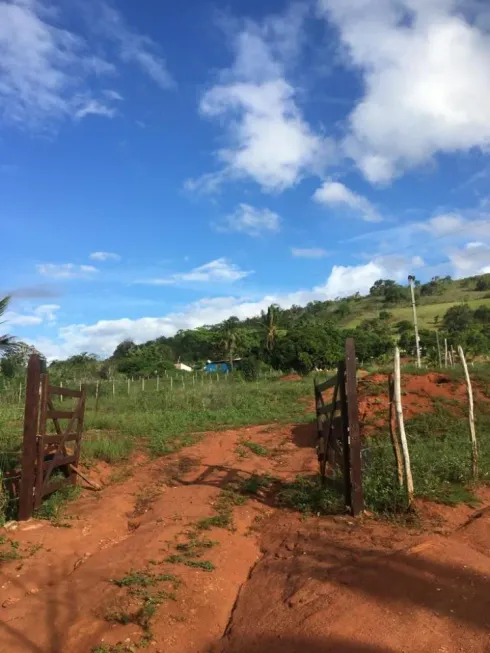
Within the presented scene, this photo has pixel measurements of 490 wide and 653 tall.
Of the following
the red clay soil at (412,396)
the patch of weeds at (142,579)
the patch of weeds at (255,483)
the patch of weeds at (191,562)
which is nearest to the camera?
the patch of weeds at (142,579)

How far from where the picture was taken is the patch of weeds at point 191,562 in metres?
5.49

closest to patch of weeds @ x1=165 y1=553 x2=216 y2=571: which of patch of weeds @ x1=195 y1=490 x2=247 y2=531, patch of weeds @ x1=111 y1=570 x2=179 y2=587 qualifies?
patch of weeds @ x1=111 y1=570 x2=179 y2=587

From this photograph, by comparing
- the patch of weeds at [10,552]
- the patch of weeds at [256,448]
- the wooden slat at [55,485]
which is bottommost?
the patch of weeds at [10,552]

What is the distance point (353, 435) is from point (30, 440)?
14.9 ft

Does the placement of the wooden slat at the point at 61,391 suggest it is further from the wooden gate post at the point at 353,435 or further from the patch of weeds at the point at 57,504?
the wooden gate post at the point at 353,435

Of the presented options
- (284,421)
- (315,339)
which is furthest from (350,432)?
(315,339)

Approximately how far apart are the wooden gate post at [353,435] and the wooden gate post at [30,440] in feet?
14.3

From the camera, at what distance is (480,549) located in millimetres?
5129

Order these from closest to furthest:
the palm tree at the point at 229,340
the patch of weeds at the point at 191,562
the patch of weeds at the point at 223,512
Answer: the patch of weeds at the point at 191,562
the patch of weeds at the point at 223,512
the palm tree at the point at 229,340

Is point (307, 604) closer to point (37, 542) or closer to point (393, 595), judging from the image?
point (393, 595)

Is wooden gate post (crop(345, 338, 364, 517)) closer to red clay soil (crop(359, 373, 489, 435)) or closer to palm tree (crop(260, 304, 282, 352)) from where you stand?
red clay soil (crop(359, 373, 489, 435))

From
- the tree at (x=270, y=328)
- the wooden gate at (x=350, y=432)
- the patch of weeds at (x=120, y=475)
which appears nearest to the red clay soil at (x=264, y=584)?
the wooden gate at (x=350, y=432)

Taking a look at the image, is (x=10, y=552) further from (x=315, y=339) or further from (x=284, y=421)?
(x=315, y=339)

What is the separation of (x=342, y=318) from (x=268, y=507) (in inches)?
3037
